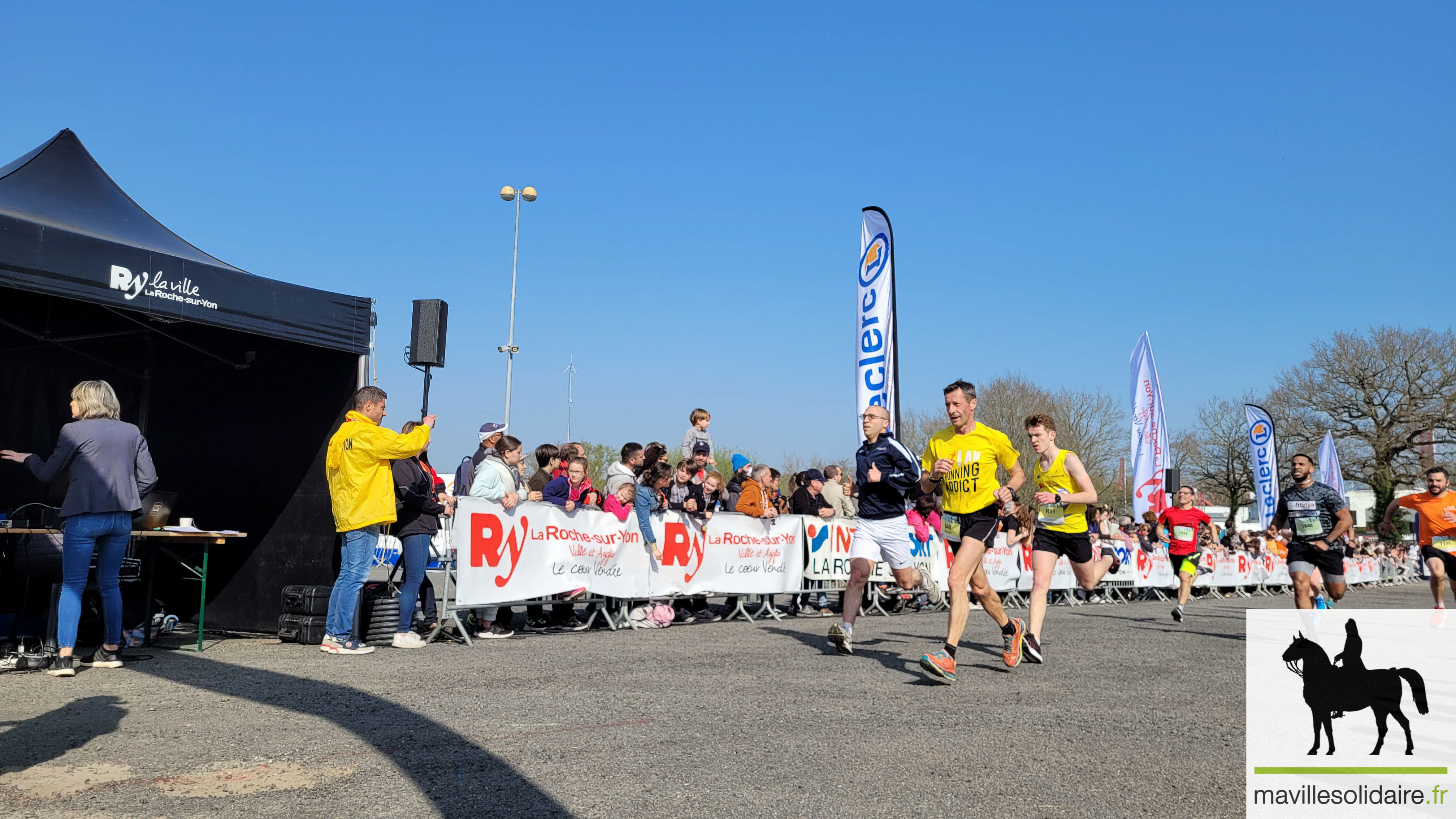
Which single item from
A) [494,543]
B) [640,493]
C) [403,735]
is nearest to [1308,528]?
[640,493]

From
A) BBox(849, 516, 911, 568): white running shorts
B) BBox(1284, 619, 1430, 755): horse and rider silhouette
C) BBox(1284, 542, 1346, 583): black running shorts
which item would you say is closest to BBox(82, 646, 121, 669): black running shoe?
BBox(849, 516, 911, 568): white running shorts

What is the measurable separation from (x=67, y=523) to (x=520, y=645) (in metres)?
3.64

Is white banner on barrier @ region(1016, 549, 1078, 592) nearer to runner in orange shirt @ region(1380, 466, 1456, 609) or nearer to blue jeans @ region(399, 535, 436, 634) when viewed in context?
runner in orange shirt @ region(1380, 466, 1456, 609)

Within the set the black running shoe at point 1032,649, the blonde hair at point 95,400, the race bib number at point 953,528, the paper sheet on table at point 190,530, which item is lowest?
the black running shoe at point 1032,649

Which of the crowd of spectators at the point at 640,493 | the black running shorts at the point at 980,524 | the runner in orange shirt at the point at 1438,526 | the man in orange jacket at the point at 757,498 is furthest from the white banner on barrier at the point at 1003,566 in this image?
the black running shorts at the point at 980,524

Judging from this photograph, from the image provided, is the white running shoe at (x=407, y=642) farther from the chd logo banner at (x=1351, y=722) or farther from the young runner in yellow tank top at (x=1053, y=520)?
the chd logo banner at (x=1351, y=722)

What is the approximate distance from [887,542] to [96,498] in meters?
5.86

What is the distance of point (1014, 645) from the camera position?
25.3 feet

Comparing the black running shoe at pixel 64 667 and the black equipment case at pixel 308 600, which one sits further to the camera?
the black equipment case at pixel 308 600

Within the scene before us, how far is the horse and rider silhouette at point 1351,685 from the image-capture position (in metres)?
3.07

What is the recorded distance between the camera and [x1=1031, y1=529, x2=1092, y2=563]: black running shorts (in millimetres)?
8250

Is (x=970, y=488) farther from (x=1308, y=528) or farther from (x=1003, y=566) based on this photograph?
(x=1003, y=566)

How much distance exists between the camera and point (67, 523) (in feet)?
23.1

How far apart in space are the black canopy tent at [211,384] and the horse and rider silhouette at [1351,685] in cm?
805
